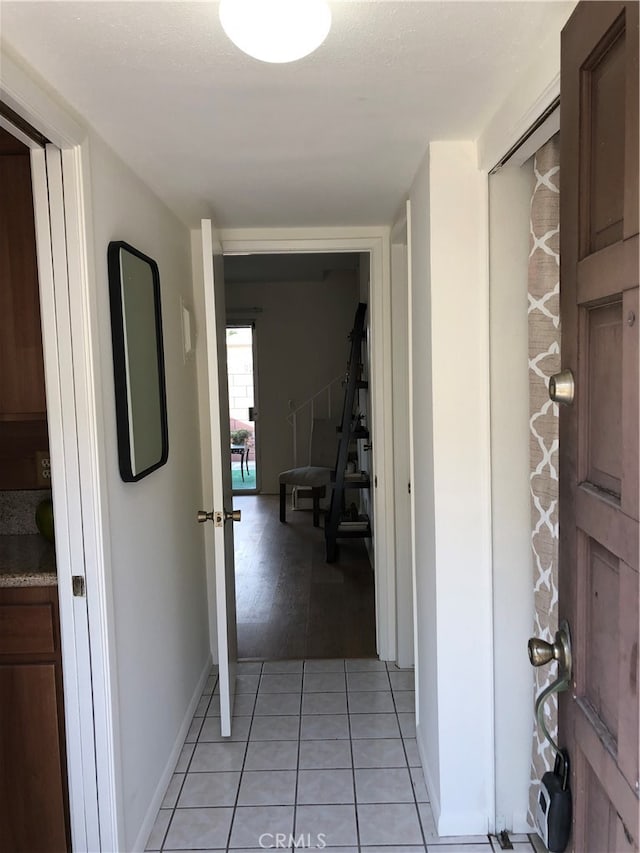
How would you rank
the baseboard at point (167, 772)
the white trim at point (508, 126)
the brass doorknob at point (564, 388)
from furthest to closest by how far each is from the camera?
the baseboard at point (167, 772) → the white trim at point (508, 126) → the brass doorknob at point (564, 388)

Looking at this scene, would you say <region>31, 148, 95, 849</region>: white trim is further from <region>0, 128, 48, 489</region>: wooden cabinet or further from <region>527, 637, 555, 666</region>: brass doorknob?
<region>527, 637, 555, 666</region>: brass doorknob

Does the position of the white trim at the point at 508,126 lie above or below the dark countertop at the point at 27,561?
above

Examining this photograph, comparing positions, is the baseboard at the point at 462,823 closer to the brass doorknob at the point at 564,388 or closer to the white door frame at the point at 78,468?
the white door frame at the point at 78,468

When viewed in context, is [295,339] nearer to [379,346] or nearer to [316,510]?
[316,510]

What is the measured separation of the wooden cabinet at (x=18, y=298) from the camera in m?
1.73

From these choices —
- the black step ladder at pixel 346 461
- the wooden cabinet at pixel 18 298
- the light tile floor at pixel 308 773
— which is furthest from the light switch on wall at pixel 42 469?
the black step ladder at pixel 346 461

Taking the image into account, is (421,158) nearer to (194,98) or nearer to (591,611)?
(194,98)

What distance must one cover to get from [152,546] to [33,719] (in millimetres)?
611

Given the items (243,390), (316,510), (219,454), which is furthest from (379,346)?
(243,390)

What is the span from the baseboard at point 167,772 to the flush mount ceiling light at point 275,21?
206 centimetres

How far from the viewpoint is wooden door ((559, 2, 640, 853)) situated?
79 cm

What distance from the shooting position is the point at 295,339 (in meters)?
6.84

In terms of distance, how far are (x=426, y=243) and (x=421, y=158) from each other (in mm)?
269

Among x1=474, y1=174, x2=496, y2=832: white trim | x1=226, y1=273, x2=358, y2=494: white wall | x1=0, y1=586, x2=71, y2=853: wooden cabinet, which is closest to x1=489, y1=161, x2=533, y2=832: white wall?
x1=474, y1=174, x2=496, y2=832: white trim
